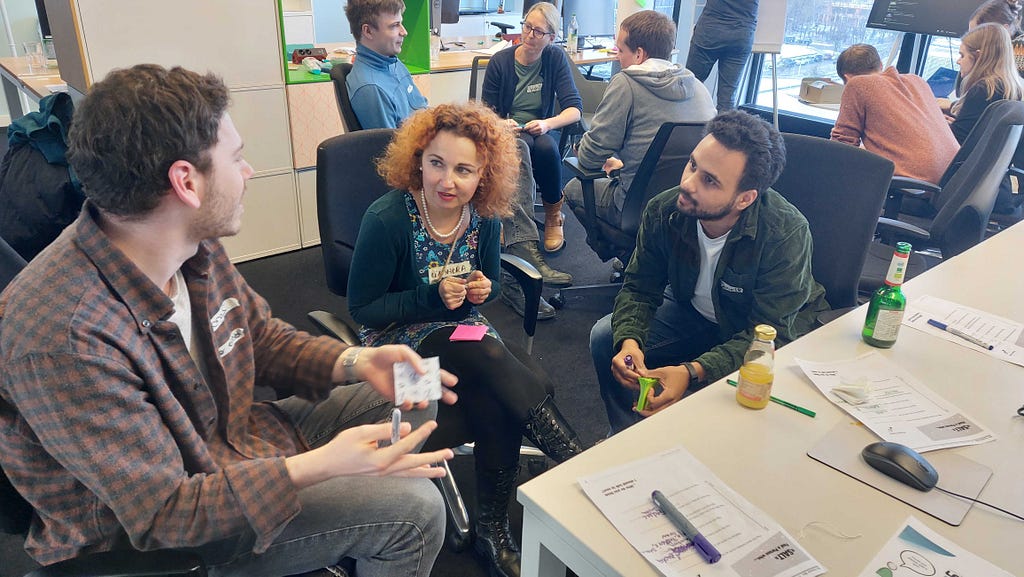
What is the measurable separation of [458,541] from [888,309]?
46.0 inches

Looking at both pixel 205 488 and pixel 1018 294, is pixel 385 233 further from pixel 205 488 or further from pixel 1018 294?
pixel 1018 294

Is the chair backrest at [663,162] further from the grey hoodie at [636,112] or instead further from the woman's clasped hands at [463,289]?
the woman's clasped hands at [463,289]

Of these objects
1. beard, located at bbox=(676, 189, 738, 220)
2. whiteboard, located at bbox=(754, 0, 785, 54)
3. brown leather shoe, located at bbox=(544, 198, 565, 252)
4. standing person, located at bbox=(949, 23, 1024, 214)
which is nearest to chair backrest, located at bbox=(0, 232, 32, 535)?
beard, located at bbox=(676, 189, 738, 220)

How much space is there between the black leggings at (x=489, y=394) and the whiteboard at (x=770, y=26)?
3.93m

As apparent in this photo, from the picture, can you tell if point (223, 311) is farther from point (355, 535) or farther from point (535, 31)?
point (535, 31)

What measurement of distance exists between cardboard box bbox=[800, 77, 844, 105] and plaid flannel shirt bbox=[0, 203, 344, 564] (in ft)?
15.5

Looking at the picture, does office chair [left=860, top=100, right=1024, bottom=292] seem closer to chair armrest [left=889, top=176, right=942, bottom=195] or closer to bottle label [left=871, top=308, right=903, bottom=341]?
chair armrest [left=889, top=176, right=942, bottom=195]

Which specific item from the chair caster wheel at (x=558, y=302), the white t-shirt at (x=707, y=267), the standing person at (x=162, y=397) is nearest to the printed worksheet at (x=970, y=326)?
the white t-shirt at (x=707, y=267)

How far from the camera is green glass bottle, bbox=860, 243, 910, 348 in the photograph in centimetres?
142

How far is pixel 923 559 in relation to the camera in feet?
3.12

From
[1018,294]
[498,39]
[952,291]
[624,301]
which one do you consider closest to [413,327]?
[624,301]

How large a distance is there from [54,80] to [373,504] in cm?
335

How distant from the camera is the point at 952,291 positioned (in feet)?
5.87

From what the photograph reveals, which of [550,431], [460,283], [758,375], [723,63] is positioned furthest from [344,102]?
[723,63]
